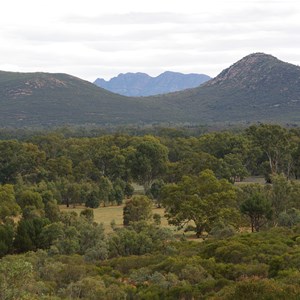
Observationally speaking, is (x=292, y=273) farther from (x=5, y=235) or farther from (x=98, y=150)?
(x=98, y=150)

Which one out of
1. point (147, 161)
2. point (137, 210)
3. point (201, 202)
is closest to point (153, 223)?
point (201, 202)

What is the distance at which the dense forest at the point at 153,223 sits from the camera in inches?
1051

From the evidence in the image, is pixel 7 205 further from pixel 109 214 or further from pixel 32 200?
pixel 109 214

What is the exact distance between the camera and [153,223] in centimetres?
4731

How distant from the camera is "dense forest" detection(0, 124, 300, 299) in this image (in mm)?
26703

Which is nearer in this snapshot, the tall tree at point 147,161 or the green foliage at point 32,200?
the green foliage at point 32,200

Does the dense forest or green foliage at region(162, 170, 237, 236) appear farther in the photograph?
green foliage at region(162, 170, 237, 236)

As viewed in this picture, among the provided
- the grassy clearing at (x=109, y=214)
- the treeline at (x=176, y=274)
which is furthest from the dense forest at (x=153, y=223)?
the grassy clearing at (x=109, y=214)

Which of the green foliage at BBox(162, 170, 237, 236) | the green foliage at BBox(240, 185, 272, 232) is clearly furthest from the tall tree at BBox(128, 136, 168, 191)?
the green foliage at BBox(240, 185, 272, 232)

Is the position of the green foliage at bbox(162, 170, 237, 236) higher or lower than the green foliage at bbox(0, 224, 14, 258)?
higher

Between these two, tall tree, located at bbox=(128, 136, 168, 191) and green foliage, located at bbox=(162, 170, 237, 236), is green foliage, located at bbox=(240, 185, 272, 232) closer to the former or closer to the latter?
green foliage, located at bbox=(162, 170, 237, 236)

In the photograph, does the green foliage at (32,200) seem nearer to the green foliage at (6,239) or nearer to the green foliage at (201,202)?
the green foliage at (201,202)

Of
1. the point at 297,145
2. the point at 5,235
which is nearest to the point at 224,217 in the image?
the point at 5,235

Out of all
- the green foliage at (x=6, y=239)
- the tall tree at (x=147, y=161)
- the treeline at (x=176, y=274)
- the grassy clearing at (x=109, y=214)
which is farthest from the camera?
the tall tree at (x=147, y=161)
